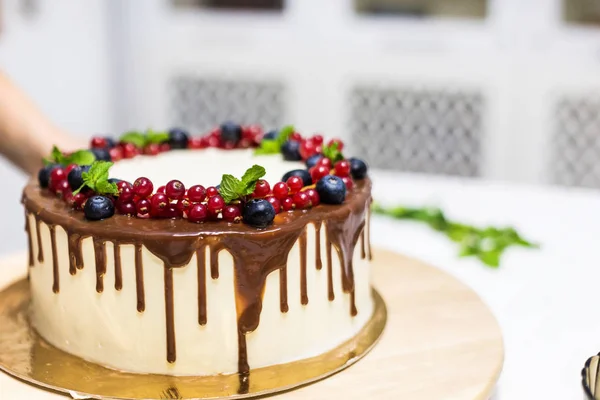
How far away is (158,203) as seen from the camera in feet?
3.86

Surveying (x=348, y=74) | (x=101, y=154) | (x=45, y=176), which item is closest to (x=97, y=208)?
(x=45, y=176)

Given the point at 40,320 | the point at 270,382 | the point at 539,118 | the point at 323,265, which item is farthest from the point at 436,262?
the point at 539,118

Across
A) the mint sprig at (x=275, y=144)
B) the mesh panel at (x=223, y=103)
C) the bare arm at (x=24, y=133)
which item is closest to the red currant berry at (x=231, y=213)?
the mint sprig at (x=275, y=144)

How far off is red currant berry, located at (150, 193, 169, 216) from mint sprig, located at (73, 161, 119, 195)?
0.07 metres

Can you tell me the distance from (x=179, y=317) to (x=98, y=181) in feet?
0.84

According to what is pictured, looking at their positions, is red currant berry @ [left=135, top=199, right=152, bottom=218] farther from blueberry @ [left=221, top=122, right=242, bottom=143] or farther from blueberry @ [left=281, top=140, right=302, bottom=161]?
blueberry @ [left=221, top=122, right=242, bottom=143]

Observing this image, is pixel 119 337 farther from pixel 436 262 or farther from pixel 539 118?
pixel 539 118

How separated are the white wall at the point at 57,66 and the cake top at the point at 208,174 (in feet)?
6.68

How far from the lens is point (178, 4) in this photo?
4320 millimetres

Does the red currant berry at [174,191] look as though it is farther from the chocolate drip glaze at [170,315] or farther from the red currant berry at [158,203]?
the chocolate drip glaze at [170,315]

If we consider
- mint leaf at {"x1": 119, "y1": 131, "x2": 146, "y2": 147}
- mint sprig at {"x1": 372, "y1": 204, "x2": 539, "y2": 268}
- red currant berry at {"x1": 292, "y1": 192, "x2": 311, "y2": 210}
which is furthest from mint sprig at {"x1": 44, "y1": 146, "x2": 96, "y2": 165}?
mint sprig at {"x1": 372, "y1": 204, "x2": 539, "y2": 268}

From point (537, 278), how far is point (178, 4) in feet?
10.7

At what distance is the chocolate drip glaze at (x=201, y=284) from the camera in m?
1.14

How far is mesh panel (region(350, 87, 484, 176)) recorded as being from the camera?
157 inches
